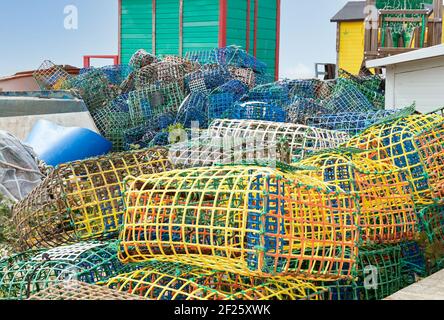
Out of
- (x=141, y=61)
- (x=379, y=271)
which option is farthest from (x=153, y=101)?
(x=379, y=271)

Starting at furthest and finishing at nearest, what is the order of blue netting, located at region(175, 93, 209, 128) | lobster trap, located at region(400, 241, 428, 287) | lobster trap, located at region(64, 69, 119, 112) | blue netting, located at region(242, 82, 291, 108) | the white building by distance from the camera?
lobster trap, located at region(64, 69, 119, 112) → blue netting, located at region(242, 82, 291, 108) → blue netting, located at region(175, 93, 209, 128) → the white building → lobster trap, located at region(400, 241, 428, 287)

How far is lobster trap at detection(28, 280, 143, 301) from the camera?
3309 mm

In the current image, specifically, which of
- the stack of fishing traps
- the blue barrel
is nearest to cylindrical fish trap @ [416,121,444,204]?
the stack of fishing traps

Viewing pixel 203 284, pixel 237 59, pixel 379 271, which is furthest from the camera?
pixel 237 59

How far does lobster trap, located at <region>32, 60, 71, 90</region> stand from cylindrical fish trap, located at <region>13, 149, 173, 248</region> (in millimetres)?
8666

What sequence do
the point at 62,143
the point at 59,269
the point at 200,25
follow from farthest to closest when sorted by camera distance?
the point at 200,25, the point at 62,143, the point at 59,269

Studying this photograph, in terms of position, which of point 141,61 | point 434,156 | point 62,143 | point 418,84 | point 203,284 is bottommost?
point 203,284

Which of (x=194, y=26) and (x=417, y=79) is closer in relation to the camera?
(x=417, y=79)

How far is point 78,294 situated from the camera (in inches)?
134

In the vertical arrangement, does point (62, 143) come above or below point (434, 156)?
below

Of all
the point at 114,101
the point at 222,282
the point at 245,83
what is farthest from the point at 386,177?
the point at 114,101

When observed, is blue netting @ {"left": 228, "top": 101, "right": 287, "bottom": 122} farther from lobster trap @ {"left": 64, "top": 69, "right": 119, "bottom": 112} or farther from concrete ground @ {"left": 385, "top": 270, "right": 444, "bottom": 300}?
concrete ground @ {"left": 385, "top": 270, "right": 444, "bottom": 300}

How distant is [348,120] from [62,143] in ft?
12.6

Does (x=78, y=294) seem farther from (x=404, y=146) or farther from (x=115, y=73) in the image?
(x=115, y=73)
